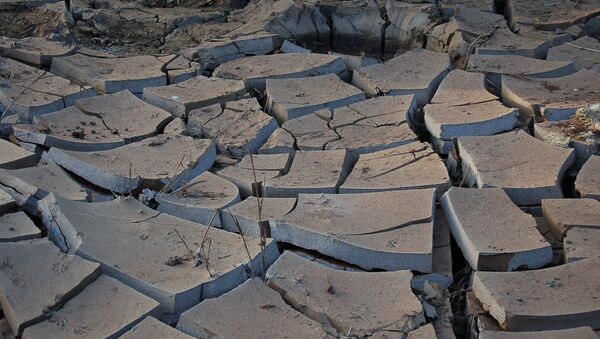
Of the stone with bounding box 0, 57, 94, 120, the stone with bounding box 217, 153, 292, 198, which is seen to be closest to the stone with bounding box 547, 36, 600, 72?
the stone with bounding box 217, 153, 292, 198

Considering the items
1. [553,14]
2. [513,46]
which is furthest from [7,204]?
[553,14]

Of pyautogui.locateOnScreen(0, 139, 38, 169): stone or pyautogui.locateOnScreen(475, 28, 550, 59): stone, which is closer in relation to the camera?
pyautogui.locateOnScreen(0, 139, 38, 169): stone

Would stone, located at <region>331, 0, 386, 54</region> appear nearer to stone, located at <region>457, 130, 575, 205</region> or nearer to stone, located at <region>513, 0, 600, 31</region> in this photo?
stone, located at <region>513, 0, 600, 31</region>

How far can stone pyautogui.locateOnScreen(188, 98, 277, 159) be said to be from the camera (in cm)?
333

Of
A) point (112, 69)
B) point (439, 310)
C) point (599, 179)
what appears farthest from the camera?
point (112, 69)

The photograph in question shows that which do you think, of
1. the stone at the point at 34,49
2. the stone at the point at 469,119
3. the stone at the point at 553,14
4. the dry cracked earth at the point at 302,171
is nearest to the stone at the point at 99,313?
the dry cracked earth at the point at 302,171

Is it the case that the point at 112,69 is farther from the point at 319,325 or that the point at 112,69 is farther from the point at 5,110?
the point at 319,325

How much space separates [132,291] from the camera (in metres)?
2.32

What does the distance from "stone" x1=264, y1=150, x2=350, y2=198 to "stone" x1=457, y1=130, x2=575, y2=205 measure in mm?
483

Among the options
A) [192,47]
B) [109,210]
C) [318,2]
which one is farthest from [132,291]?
[318,2]

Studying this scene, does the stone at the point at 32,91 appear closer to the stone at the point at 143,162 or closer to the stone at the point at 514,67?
the stone at the point at 143,162

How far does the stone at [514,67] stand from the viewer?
12.6ft

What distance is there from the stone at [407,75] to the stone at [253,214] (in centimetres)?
115

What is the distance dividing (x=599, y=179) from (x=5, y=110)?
2.46m
